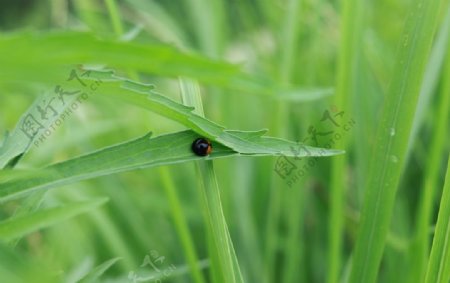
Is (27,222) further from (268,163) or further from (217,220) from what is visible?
(268,163)

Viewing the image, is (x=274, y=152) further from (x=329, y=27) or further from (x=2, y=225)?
(x=329, y=27)

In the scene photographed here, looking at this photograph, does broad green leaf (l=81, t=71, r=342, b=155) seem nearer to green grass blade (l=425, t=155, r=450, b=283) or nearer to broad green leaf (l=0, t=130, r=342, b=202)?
broad green leaf (l=0, t=130, r=342, b=202)

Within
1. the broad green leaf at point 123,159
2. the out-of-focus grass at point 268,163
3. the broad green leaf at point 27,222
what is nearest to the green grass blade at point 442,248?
the out-of-focus grass at point 268,163

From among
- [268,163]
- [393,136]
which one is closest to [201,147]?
[393,136]

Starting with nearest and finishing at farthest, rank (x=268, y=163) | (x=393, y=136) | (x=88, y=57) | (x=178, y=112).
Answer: (x=88, y=57) < (x=178, y=112) < (x=393, y=136) < (x=268, y=163)

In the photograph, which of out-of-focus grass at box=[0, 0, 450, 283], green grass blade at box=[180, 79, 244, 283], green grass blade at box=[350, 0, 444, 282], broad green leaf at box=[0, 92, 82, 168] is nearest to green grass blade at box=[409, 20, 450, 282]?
out-of-focus grass at box=[0, 0, 450, 283]

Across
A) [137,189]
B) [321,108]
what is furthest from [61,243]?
[321,108]

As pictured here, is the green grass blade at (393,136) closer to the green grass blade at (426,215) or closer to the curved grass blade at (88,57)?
the green grass blade at (426,215)
